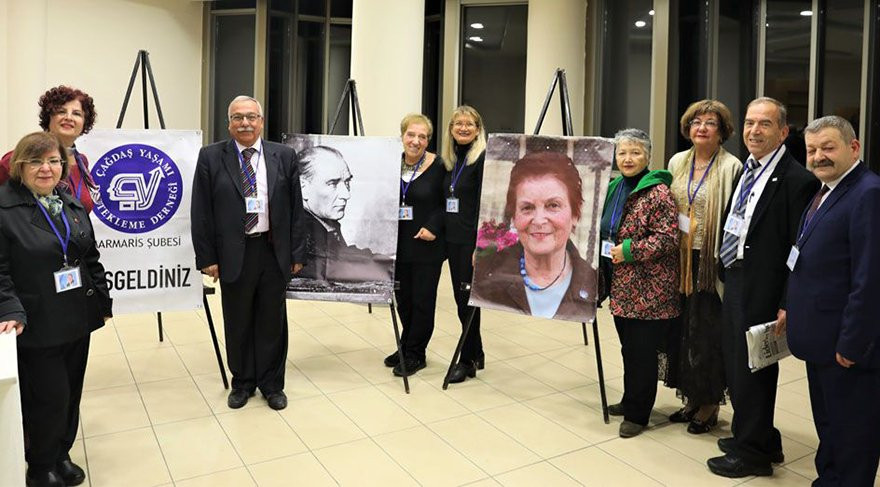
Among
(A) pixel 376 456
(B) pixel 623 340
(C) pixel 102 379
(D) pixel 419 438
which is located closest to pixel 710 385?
(B) pixel 623 340

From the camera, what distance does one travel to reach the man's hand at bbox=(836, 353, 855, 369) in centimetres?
225

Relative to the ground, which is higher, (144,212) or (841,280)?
(144,212)

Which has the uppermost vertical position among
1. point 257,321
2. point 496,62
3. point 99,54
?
point 496,62

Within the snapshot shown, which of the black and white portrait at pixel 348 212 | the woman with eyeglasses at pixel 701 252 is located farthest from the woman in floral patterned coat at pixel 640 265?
the black and white portrait at pixel 348 212

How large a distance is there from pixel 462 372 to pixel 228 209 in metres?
1.63

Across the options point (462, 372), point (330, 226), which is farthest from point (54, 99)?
point (462, 372)

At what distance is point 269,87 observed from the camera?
9281 millimetres

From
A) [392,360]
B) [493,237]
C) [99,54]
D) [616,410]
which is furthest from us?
[99,54]

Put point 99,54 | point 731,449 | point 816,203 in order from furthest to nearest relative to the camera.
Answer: point 99,54 → point 731,449 → point 816,203

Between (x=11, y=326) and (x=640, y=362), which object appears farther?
(x=640, y=362)

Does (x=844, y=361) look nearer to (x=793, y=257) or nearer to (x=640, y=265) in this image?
(x=793, y=257)

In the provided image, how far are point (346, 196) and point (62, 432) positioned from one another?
6.10 feet

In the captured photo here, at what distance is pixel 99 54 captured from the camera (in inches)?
314

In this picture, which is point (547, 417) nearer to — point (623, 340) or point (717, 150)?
point (623, 340)
